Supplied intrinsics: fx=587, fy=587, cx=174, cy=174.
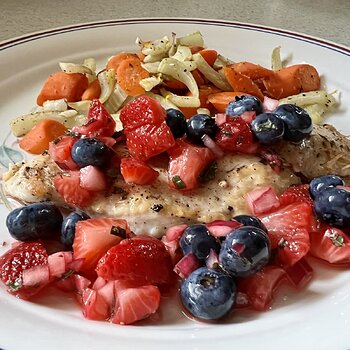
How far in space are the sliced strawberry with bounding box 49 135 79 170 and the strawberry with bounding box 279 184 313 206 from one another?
28.3 inches

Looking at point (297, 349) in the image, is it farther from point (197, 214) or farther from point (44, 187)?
point (44, 187)

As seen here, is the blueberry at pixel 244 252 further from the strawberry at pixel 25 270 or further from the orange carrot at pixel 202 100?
the orange carrot at pixel 202 100

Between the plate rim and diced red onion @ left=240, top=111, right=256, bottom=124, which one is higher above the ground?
diced red onion @ left=240, top=111, right=256, bottom=124

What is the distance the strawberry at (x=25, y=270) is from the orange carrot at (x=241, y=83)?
1.40 m

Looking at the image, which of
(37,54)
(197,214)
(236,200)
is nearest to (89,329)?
(197,214)

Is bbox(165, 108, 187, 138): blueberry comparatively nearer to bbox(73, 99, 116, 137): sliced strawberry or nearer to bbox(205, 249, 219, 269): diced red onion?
bbox(73, 99, 116, 137): sliced strawberry

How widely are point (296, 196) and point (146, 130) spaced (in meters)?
0.56

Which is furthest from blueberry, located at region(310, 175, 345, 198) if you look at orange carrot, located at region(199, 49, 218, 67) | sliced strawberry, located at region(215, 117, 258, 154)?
orange carrot, located at region(199, 49, 218, 67)

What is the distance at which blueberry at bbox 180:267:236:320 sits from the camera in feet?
5.24

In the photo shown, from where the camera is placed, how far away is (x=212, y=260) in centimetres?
171

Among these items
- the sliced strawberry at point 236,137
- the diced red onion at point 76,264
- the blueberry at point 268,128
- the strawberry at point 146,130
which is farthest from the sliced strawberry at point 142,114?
the diced red onion at point 76,264

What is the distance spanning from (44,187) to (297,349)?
101 cm

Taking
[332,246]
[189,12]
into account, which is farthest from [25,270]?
[189,12]

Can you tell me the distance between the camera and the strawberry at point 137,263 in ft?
5.46
